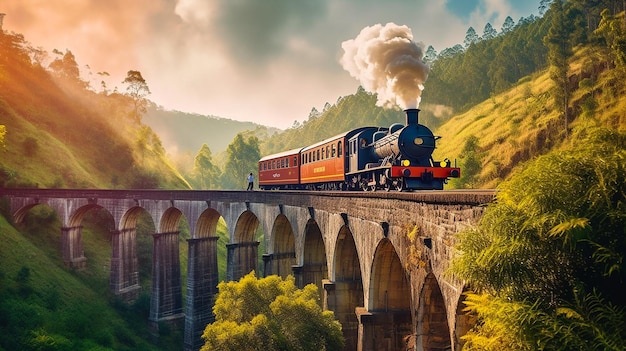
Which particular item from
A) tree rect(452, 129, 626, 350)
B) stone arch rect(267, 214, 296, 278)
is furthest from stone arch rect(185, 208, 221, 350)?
tree rect(452, 129, 626, 350)

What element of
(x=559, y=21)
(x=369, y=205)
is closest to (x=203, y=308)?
(x=369, y=205)

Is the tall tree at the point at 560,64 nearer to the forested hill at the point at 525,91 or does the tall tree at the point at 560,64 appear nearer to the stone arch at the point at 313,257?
the forested hill at the point at 525,91

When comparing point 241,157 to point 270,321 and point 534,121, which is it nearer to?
point 534,121

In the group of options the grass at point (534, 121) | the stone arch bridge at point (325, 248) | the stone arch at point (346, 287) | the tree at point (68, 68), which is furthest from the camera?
the tree at point (68, 68)

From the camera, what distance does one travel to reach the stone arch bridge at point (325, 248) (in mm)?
9273

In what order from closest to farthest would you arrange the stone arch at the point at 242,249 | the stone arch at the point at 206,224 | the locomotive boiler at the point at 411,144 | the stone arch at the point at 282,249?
the locomotive boiler at the point at 411,144 → the stone arch at the point at 282,249 → the stone arch at the point at 242,249 → the stone arch at the point at 206,224

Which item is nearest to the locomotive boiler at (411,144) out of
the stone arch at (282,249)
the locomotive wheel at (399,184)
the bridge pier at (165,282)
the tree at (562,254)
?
the locomotive wheel at (399,184)

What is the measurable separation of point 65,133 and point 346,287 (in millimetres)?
60224

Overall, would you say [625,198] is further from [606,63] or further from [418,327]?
[606,63]

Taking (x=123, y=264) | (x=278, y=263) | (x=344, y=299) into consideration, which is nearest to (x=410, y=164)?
(x=344, y=299)

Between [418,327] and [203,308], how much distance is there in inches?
861

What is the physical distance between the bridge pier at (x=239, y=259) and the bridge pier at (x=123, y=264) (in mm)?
11089

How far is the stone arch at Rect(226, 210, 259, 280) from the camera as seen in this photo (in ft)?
90.4

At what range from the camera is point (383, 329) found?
13.5 metres
